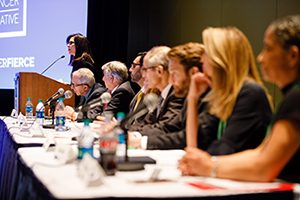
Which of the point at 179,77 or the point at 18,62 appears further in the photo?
the point at 18,62

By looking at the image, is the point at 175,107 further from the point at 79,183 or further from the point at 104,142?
the point at 79,183

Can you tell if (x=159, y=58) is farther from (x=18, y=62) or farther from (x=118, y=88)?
(x=18, y=62)

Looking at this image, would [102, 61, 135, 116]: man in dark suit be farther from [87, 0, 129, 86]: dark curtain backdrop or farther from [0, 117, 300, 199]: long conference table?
[0, 117, 300, 199]: long conference table

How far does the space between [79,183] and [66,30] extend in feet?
16.0

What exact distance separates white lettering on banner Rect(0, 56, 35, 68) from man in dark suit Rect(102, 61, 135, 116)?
70.6 inches

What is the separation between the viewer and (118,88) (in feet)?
14.8

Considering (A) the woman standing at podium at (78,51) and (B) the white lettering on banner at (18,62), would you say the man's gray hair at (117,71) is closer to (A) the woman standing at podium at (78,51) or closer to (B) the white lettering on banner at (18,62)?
(A) the woman standing at podium at (78,51)

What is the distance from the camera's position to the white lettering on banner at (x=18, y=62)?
625 centimetres

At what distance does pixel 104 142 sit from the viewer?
1808 mm

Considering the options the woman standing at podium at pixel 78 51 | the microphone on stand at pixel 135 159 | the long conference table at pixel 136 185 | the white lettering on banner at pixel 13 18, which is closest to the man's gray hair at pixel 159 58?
the microphone on stand at pixel 135 159

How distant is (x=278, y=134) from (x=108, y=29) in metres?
5.28

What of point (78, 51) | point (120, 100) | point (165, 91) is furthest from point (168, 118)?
point (78, 51)

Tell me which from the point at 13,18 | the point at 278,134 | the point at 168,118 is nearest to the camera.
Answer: the point at 278,134

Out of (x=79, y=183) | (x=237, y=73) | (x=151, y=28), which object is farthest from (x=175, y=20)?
(x=79, y=183)
